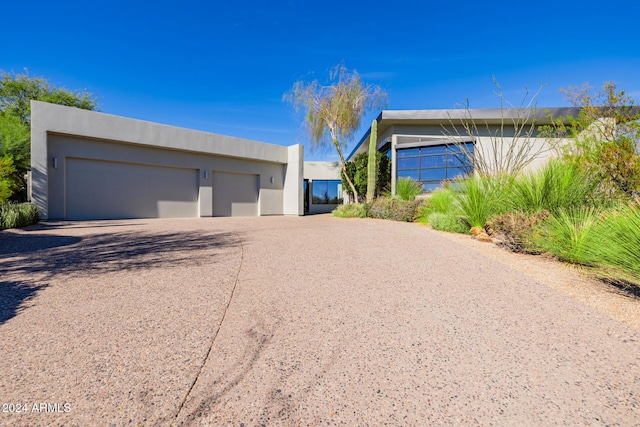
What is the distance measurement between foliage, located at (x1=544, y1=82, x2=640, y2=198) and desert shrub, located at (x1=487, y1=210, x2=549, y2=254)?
5.63 feet

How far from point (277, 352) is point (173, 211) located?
13717 millimetres

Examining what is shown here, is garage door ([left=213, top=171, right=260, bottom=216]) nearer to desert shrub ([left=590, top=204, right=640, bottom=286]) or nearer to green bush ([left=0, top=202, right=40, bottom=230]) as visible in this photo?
green bush ([left=0, top=202, right=40, bottom=230])

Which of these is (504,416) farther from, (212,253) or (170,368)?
(212,253)

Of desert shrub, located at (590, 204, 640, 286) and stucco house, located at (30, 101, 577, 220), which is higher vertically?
stucco house, located at (30, 101, 577, 220)

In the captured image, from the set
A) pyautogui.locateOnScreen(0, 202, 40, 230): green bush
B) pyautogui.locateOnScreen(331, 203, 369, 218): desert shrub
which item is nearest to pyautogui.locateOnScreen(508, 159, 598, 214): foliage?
pyautogui.locateOnScreen(331, 203, 369, 218): desert shrub

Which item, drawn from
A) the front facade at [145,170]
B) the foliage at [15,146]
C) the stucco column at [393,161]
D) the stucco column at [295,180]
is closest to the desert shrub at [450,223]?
the stucco column at [393,161]

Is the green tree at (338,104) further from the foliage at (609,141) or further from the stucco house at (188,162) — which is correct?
the foliage at (609,141)

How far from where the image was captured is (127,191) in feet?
41.7

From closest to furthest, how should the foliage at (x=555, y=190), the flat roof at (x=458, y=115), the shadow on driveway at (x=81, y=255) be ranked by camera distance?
1. the shadow on driveway at (x=81, y=255)
2. the foliage at (x=555, y=190)
3. the flat roof at (x=458, y=115)

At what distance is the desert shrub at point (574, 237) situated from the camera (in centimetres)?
366

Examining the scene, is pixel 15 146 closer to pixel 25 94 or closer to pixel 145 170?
pixel 145 170

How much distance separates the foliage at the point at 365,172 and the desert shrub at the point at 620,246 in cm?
1325

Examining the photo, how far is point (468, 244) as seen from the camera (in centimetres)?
581

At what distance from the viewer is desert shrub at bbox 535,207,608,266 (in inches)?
144
